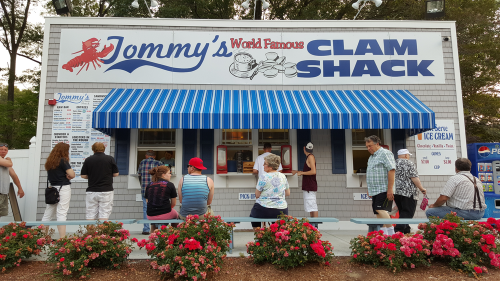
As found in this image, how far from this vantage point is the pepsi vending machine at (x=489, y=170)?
8.41 meters

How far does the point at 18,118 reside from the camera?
16609 mm

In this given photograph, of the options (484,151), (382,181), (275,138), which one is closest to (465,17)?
(484,151)

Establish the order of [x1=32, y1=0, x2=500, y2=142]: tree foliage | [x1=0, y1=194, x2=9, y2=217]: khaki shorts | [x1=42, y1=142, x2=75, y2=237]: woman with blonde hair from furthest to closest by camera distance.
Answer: [x1=32, y1=0, x2=500, y2=142]: tree foliage < [x1=0, y1=194, x2=9, y2=217]: khaki shorts < [x1=42, y1=142, x2=75, y2=237]: woman with blonde hair

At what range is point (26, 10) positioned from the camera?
65.6ft

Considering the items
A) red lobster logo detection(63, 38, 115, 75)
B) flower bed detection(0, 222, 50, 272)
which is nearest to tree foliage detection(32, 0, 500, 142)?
red lobster logo detection(63, 38, 115, 75)

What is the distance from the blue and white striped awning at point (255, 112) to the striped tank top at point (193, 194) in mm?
1922

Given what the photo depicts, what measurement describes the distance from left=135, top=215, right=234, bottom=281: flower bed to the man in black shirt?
5.66ft

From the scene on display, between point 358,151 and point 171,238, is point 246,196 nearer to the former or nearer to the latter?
point 358,151

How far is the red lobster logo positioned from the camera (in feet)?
24.1

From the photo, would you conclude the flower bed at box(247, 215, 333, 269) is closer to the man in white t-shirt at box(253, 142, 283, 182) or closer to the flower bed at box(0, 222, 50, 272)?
→ the man in white t-shirt at box(253, 142, 283, 182)

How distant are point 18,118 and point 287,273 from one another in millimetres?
18256

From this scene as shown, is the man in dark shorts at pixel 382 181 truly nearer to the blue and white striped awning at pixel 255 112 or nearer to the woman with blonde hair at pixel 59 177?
the blue and white striped awning at pixel 255 112

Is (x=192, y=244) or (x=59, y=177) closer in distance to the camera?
(x=192, y=244)

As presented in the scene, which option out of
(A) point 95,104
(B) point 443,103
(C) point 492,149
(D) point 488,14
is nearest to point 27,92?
(A) point 95,104
